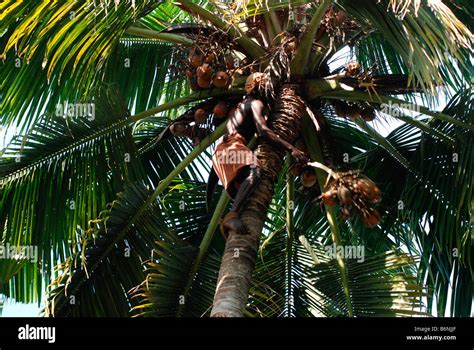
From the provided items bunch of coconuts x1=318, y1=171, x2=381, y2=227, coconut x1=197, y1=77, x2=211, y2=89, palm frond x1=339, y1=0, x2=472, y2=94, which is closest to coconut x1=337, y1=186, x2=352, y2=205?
bunch of coconuts x1=318, y1=171, x2=381, y2=227

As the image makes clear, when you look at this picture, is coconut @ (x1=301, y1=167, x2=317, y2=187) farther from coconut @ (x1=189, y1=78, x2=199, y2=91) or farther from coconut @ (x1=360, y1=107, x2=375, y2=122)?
coconut @ (x1=189, y1=78, x2=199, y2=91)

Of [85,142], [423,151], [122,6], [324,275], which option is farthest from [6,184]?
[423,151]

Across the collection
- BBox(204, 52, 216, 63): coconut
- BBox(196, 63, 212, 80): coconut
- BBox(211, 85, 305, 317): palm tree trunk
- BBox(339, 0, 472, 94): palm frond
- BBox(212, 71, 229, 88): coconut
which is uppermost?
BBox(204, 52, 216, 63): coconut

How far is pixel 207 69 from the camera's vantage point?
6.93 meters

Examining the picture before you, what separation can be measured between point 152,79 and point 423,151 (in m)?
3.07

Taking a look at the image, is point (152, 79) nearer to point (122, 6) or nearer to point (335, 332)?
point (122, 6)

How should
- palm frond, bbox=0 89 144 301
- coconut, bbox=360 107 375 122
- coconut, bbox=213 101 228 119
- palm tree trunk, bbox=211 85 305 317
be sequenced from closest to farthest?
palm tree trunk, bbox=211 85 305 317, coconut, bbox=213 101 228 119, coconut, bbox=360 107 375 122, palm frond, bbox=0 89 144 301

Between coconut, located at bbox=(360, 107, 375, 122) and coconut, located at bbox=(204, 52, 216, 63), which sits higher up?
coconut, located at bbox=(204, 52, 216, 63)

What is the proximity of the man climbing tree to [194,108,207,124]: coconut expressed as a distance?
0.43 m

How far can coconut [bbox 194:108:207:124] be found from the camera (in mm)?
7180

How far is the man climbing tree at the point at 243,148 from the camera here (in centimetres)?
606

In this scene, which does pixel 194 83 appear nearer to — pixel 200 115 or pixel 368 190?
pixel 200 115

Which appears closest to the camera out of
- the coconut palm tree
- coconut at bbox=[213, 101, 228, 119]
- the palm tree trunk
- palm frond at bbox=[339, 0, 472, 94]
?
the palm tree trunk

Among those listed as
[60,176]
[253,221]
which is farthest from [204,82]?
[60,176]
